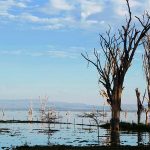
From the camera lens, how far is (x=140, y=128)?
2149 inches

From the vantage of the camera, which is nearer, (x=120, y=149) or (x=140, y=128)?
(x=120, y=149)

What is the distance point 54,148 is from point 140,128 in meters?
28.2

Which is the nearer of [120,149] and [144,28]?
A: [120,149]

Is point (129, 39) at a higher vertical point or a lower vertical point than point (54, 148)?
higher

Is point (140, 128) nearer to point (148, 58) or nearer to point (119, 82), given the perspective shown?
point (148, 58)

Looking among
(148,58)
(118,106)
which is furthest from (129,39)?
(148,58)

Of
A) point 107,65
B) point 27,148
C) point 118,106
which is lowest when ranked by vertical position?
point 27,148

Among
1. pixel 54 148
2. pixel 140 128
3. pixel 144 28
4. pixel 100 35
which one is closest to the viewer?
pixel 54 148

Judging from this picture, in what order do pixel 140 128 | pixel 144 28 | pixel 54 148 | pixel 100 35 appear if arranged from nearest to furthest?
1. pixel 54 148
2. pixel 144 28
3. pixel 100 35
4. pixel 140 128

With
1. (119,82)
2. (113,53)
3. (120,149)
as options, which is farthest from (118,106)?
(120,149)

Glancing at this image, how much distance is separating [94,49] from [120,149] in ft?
62.8

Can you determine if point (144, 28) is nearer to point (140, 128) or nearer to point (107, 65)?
point (107, 65)

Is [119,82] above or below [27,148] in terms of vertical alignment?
above

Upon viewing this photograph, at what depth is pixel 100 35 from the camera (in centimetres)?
4531
